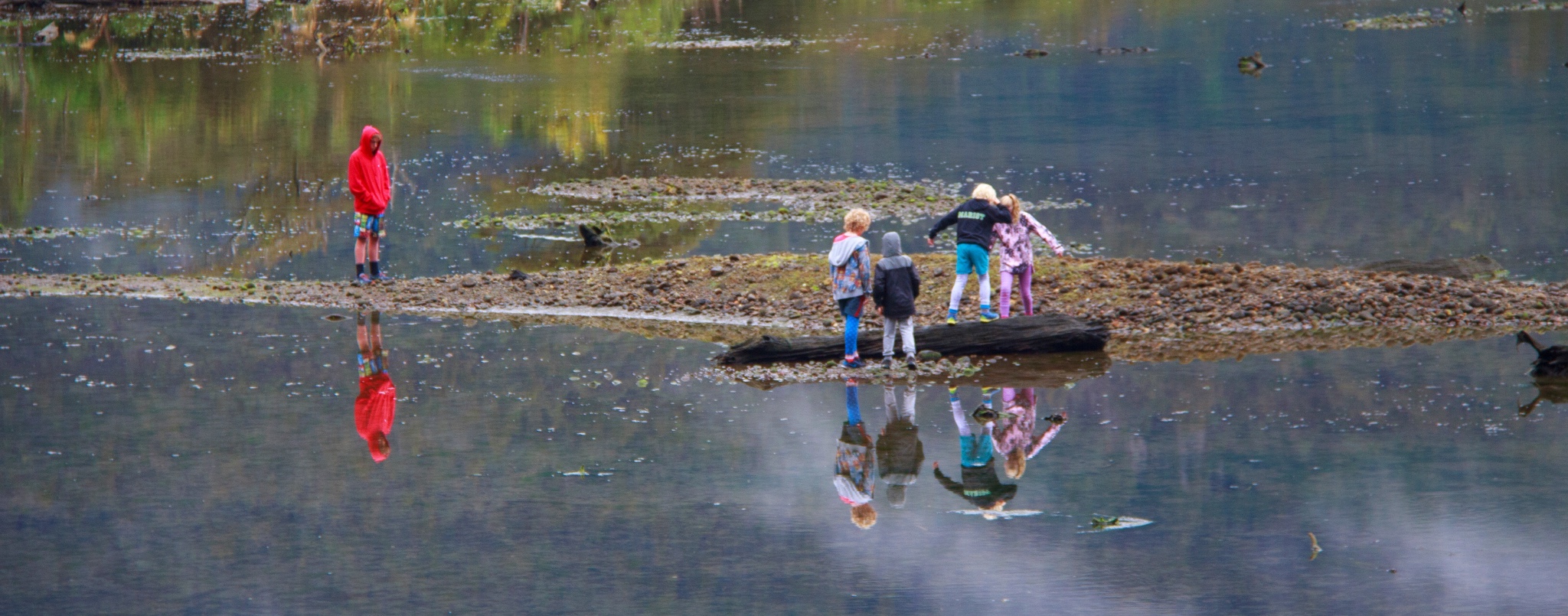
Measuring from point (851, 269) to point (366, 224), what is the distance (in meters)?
8.18

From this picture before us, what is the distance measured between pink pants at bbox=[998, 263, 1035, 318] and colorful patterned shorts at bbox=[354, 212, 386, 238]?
8298 mm

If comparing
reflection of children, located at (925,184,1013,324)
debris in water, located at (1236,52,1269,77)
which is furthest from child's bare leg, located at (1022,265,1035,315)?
debris in water, located at (1236,52,1269,77)

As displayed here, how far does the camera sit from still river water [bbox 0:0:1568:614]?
32.3ft

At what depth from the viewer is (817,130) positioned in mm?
37781

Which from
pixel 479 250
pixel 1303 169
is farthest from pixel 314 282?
pixel 1303 169

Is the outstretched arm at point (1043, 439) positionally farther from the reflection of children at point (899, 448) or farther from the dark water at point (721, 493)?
the reflection of children at point (899, 448)

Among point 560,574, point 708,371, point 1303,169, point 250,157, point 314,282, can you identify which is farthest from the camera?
point 250,157

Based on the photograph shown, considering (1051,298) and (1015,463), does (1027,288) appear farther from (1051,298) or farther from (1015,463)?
(1015,463)

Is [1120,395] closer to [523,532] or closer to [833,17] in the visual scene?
[523,532]

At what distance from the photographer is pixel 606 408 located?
46.4ft

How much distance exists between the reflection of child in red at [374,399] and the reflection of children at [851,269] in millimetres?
4247

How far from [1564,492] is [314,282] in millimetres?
15254

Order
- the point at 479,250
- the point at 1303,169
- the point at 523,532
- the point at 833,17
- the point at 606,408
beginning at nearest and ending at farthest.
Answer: the point at 523,532
the point at 606,408
the point at 479,250
the point at 1303,169
the point at 833,17

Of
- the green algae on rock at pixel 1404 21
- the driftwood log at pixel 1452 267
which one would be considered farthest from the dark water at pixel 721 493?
the green algae on rock at pixel 1404 21
